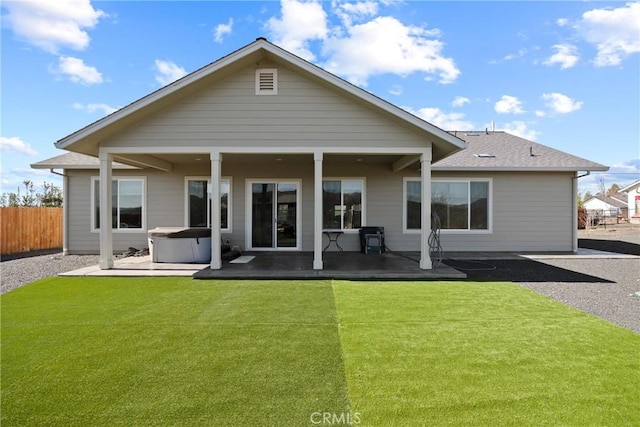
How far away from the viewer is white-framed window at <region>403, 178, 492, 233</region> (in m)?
11.2

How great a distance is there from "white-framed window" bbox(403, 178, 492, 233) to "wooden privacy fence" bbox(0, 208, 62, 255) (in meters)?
13.1

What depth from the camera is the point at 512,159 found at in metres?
11.4

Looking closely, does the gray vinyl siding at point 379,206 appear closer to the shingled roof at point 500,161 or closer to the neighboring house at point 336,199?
the neighboring house at point 336,199

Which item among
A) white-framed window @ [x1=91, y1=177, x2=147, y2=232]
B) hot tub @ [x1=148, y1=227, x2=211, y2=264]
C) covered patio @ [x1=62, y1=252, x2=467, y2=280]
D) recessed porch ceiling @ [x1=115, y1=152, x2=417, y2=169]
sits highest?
recessed porch ceiling @ [x1=115, y1=152, x2=417, y2=169]

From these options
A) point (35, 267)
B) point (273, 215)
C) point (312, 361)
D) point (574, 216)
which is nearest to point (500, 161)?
point (574, 216)

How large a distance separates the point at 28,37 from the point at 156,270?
729 centimetres

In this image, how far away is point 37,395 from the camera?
2689 millimetres

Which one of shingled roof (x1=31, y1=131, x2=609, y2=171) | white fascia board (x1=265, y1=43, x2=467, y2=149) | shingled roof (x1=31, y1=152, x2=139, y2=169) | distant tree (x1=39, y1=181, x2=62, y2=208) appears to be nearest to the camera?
white fascia board (x1=265, y1=43, x2=467, y2=149)

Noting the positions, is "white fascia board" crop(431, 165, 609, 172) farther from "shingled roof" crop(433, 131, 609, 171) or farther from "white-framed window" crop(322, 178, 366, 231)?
"white-framed window" crop(322, 178, 366, 231)

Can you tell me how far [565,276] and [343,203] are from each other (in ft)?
19.6

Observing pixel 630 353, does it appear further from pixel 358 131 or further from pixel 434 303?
pixel 358 131

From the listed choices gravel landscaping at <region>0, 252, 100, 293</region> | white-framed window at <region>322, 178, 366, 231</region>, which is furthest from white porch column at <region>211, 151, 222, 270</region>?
white-framed window at <region>322, 178, 366, 231</region>

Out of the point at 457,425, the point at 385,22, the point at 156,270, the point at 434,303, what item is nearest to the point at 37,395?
the point at 457,425

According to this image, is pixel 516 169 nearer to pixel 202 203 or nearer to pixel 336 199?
pixel 336 199
